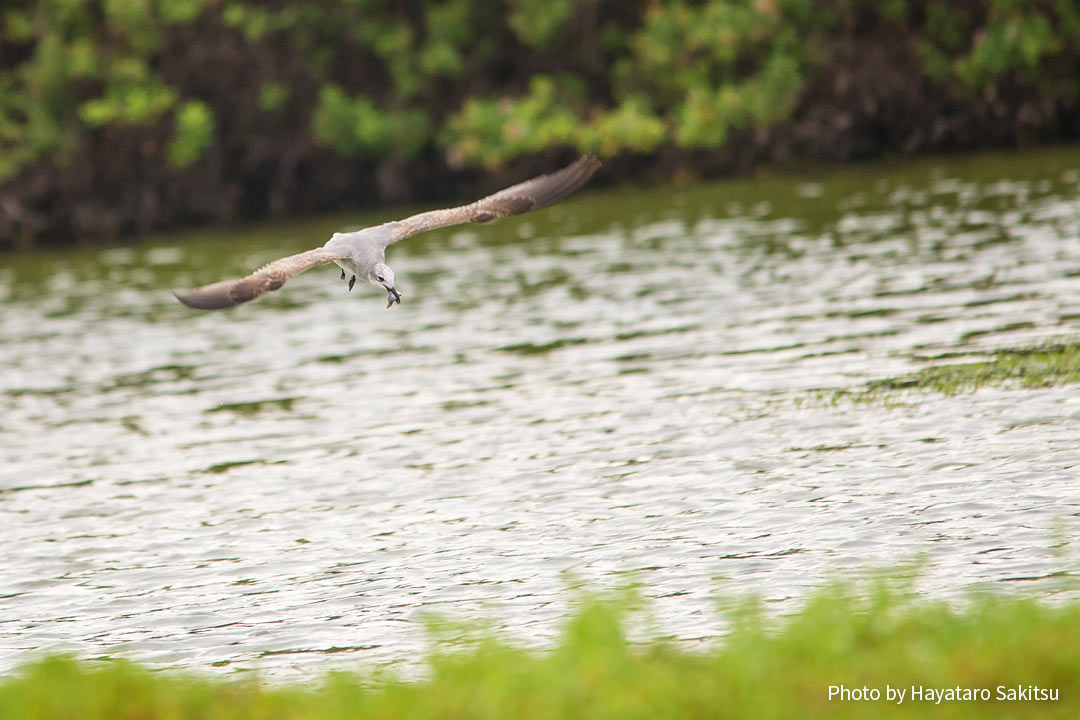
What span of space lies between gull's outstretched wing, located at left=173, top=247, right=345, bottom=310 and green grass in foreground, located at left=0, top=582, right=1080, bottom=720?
4.63 metres

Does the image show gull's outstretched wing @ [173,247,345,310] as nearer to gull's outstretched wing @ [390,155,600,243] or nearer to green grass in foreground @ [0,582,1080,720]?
gull's outstretched wing @ [390,155,600,243]

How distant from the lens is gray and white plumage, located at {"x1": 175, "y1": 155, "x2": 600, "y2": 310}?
41.1 ft

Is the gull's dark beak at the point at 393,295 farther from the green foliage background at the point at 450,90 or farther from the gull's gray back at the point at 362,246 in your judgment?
the green foliage background at the point at 450,90

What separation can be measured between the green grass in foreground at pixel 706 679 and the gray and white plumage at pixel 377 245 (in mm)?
4777

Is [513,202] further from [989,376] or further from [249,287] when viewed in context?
[989,376]

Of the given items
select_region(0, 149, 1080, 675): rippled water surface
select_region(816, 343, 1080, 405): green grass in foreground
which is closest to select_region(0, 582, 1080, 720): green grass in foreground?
select_region(0, 149, 1080, 675): rippled water surface

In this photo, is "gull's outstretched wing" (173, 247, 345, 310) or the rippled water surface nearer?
the rippled water surface

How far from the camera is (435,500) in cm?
1382

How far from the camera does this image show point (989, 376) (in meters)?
15.7

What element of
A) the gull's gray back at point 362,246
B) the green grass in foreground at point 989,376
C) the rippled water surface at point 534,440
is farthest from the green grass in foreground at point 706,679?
the green grass in foreground at point 989,376

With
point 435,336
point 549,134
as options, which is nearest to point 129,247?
point 549,134

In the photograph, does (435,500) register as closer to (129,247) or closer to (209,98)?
(129,247)

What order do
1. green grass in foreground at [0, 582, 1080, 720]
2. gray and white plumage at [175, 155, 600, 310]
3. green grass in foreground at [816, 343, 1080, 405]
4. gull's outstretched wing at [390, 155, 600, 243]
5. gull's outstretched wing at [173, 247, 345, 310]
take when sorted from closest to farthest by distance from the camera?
green grass in foreground at [0, 582, 1080, 720] < gull's outstretched wing at [173, 247, 345, 310] < gray and white plumage at [175, 155, 600, 310] < gull's outstretched wing at [390, 155, 600, 243] < green grass in foreground at [816, 343, 1080, 405]

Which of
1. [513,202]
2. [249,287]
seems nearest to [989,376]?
[513,202]
